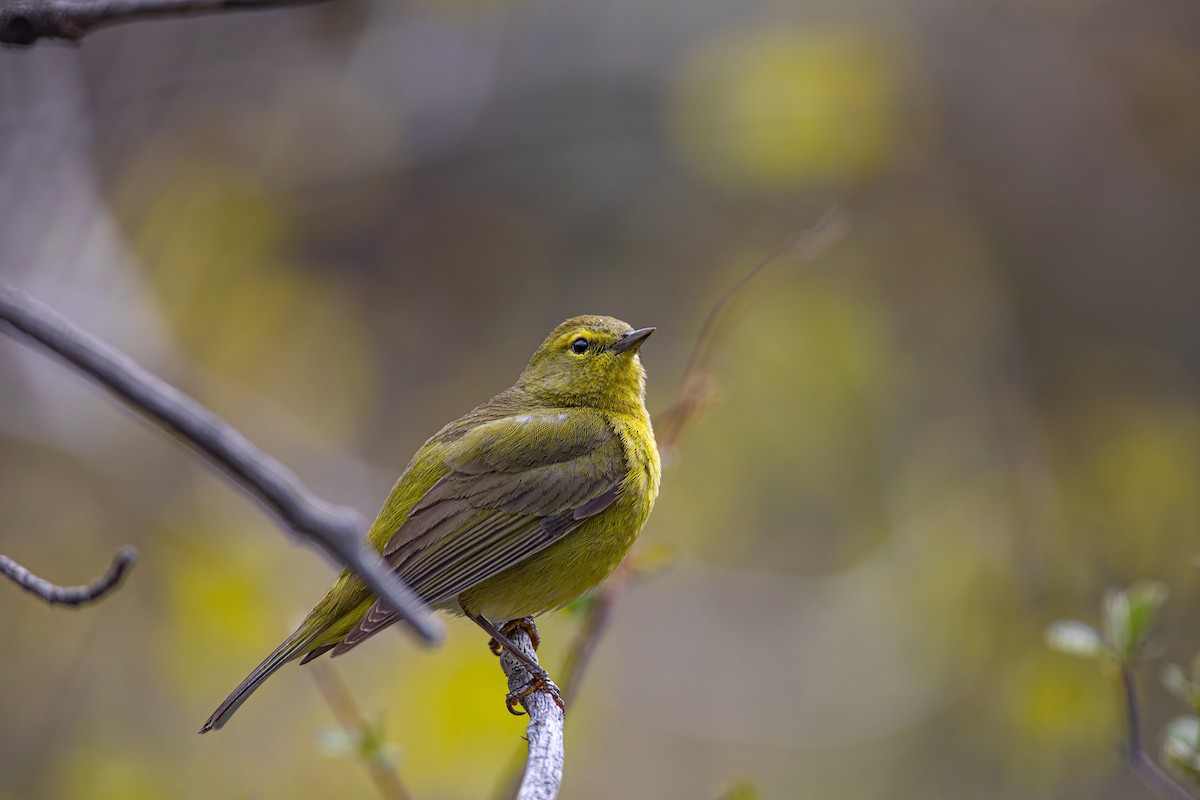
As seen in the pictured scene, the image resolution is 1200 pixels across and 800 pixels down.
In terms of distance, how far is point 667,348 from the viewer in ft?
32.5

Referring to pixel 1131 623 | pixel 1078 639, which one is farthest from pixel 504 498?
pixel 1131 623

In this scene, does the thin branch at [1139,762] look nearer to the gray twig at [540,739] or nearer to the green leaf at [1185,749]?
the green leaf at [1185,749]

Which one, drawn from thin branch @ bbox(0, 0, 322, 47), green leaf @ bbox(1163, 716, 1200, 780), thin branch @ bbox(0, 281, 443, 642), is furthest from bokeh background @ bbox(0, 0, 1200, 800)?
thin branch @ bbox(0, 281, 443, 642)

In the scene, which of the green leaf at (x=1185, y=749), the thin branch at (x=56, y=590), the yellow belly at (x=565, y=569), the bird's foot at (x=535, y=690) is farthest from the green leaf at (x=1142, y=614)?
the thin branch at (x=56, y=590)

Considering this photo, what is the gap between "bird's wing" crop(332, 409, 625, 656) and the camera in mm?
3871

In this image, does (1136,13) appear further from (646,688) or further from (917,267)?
(646,688)

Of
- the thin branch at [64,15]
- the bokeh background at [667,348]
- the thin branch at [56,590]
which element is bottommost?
the bokeh background at [667,348]

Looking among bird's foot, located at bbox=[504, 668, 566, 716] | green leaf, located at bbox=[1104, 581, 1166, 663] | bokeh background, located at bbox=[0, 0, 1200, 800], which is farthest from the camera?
bokeh background, located at bbox=[0, 0, 1200, 800]

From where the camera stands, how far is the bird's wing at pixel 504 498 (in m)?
3.87

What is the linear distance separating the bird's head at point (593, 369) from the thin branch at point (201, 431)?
3.39m

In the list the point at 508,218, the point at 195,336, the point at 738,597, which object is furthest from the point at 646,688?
the point at 508,218

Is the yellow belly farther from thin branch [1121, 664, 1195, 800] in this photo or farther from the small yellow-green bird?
thin branch [1121, 664, 1195, 800]

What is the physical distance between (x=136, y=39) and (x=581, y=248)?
4.45 meters

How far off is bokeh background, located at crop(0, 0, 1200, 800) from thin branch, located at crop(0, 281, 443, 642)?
5.03 metres
